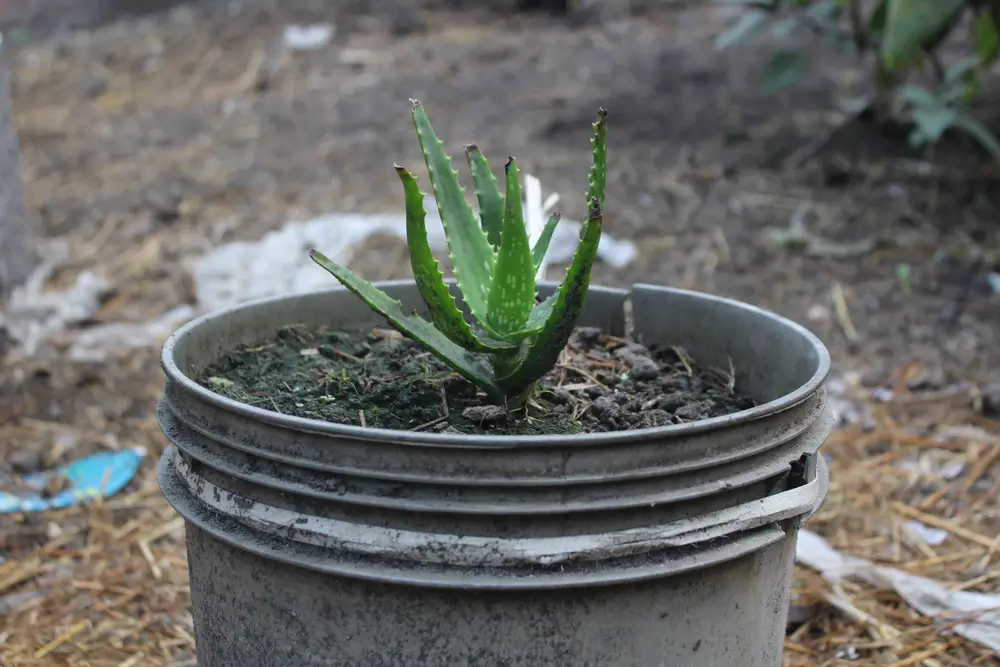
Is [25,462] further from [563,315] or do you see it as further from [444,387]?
[563,315]

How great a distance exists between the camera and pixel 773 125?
4.73 metres

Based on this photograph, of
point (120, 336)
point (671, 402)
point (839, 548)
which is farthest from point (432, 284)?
point (120, 336)

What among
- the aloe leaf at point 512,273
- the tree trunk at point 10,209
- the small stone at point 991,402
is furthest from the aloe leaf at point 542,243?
the tree trunk at point 10,209

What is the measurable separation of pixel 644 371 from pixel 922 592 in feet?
3.31

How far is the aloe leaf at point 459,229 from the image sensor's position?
50.2 inches

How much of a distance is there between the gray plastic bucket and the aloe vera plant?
21 cm

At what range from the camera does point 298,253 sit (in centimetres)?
375

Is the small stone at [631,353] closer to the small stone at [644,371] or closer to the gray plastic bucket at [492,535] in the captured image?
the small stone at [644,371]

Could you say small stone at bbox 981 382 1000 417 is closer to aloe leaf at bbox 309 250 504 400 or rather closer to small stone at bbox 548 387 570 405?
small stone at bbox 548 387 570 405

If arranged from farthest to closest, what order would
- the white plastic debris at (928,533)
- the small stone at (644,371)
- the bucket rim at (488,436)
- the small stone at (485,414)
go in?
1. the white plastic debris at (928,533)
2. the small stone at (644,371)
3. the small stone at (485,414)
4. the bucket rim at (488,436)

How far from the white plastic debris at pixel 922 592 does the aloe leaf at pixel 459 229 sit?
1269 mm

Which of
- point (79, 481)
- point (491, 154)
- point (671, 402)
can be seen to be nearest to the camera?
point (671, 402)

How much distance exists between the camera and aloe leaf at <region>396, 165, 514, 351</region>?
113cm

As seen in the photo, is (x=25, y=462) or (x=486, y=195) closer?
(x=486, y=195)
